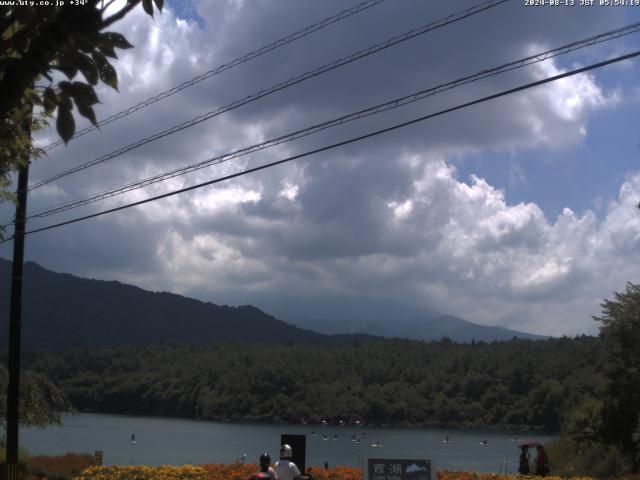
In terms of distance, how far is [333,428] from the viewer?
129625mm

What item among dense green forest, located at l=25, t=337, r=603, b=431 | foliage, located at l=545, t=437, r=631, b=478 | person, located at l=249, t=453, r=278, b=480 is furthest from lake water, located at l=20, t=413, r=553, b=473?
person, located at l=249, t=453, r=278, b=480

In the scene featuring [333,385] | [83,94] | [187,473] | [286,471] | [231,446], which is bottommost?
[231,446]

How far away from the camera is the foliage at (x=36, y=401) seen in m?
23.8

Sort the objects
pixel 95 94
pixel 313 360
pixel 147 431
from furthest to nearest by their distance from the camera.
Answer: pixel 313 360 < pixel 147 431 < pixel 95 94

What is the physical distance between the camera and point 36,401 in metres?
24.1

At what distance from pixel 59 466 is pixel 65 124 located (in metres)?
21.1

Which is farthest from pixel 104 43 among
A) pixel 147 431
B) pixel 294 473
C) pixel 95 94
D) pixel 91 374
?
pixel 91 374

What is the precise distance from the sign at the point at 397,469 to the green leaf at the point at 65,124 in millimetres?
10130

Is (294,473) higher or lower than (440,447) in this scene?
higher

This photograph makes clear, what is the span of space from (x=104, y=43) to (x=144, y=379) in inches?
5642

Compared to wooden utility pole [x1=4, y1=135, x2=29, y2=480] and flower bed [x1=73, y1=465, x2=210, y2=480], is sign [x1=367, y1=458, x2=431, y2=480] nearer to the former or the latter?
flower bed [x1=73, y1=465, x2=210, y2=480]

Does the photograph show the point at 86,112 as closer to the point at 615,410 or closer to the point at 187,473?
the point at 187,473

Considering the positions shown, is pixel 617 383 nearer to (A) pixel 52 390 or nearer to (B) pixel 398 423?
(A) pixel 52 390

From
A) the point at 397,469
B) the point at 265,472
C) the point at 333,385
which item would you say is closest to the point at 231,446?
the point at 397,469
